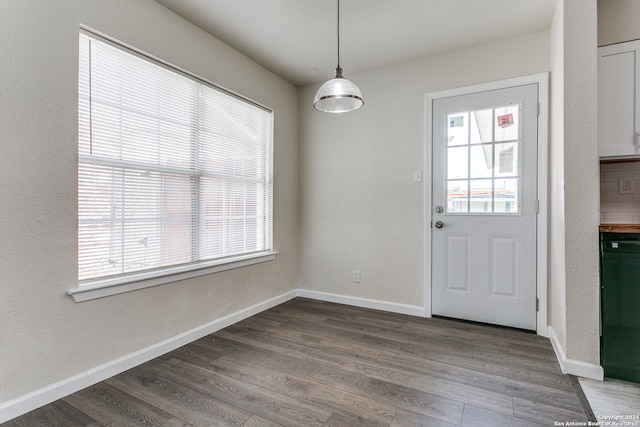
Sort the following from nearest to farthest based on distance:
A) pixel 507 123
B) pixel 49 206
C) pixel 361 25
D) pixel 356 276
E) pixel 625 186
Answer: pixel 49 206
pixel 625 186
pixel 361 25
pixel 507 123
pixel 356 276

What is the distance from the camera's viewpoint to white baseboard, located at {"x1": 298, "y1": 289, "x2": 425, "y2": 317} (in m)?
3.23

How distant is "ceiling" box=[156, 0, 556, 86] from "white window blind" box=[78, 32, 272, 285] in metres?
0.53

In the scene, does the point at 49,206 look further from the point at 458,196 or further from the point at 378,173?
the point at 458,196

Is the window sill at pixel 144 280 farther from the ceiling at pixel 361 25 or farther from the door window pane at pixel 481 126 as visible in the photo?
the door window pane at pixel 481 126

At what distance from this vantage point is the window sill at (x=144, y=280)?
192cm

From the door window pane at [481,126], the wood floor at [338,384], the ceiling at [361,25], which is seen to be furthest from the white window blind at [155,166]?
the door window pane at [481,126]

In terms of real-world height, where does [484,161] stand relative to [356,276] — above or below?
above

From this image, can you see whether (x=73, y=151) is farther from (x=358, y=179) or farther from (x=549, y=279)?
(x=549, y=279)

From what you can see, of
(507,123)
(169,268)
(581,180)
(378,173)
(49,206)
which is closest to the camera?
(49,206)

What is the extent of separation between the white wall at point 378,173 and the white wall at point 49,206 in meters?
1.86

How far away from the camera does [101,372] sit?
199cm

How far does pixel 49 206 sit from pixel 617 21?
387 cm

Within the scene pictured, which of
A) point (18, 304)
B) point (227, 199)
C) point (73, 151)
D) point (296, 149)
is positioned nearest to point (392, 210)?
point (296, 149)

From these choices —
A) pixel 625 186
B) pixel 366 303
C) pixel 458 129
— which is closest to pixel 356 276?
pixel 366 303
